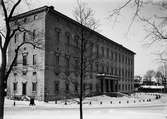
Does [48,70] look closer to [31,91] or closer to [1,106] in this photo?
[31,91]

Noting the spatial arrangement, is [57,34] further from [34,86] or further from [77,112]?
[77,112]

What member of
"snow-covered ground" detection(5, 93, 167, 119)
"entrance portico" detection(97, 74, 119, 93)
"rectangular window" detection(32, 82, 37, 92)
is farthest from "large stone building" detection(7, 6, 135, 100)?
"entrance portico" detection(97, 74, 119, 93)

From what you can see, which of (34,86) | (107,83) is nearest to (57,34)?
(34,86)

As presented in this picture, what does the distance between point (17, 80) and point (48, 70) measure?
6.97m

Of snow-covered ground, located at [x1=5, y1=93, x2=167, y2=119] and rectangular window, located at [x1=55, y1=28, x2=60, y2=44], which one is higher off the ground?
rectangular window, located at [x1=55, y1=28, x2=60, y2=44]

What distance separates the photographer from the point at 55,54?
4038 centimetres

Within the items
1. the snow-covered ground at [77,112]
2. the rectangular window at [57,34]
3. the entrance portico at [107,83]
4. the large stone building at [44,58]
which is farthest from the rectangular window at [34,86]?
the entrance portico at [107,83]

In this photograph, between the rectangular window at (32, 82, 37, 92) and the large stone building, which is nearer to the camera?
the large stone building

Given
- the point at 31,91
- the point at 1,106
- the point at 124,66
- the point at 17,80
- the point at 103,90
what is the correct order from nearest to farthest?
the point at 1,106, the point at 31,91, the point at 17,80, the point at 103,90, the point at 124,66

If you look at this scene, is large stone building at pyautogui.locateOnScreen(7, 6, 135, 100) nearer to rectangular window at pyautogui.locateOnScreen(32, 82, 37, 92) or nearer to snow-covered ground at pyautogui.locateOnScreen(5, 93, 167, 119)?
rectangular window at pyautogui.locateOnScreen(32, 82, 37, 92)

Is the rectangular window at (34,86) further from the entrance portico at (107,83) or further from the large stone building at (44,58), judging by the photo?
the entrance portico at (107,83)

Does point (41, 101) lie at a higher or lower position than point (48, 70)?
lower

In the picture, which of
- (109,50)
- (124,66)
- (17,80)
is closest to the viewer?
(17,80)

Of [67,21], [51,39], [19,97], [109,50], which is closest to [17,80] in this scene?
[19,97]
